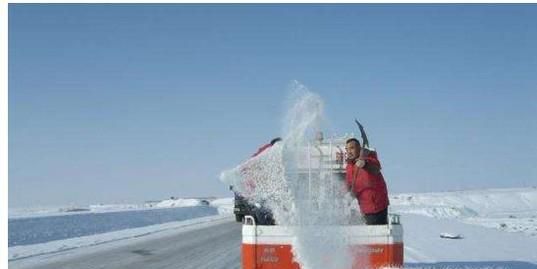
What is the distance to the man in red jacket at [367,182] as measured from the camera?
780 centimetres

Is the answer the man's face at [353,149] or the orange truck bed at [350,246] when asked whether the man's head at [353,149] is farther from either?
the orange truck bed at [350,246]

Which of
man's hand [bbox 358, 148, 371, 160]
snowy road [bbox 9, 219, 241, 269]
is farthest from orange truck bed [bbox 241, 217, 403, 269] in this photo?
snowy road [bbox 9, 219, 241, 269]

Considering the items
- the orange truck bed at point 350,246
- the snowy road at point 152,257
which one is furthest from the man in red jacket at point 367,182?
the snowy road at point 152,257

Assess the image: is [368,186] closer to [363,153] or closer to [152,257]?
[363,153]

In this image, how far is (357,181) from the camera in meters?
7.92

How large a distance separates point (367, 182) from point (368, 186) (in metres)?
0.06

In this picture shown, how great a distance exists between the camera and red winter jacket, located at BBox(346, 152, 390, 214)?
783 centimetres

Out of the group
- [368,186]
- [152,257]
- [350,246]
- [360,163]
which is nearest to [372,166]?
[360,163]

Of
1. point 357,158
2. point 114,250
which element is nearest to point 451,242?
point 114,250

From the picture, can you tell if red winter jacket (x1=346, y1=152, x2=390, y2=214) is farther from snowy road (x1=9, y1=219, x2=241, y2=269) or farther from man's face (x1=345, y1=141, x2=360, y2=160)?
snowy road (x1=9, y1=219, x2=241, y2=269)

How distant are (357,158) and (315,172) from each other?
97 centimetres
